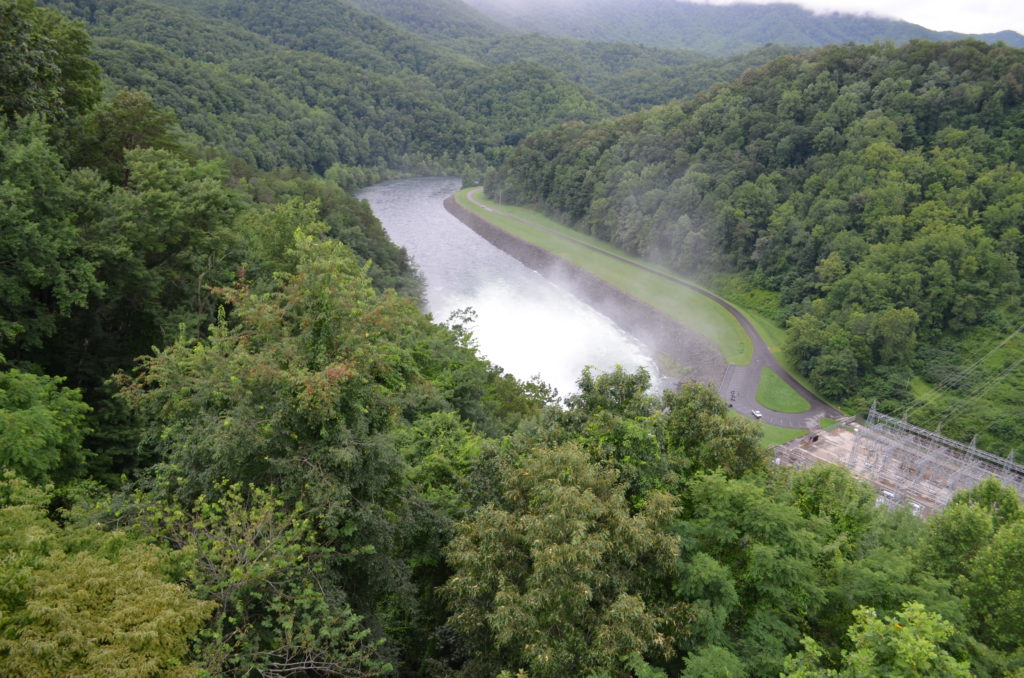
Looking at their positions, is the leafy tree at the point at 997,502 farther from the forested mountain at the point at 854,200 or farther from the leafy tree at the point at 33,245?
the forested mountain at the point at 854,200

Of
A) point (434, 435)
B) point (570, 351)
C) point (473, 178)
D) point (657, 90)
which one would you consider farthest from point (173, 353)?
point (657, 90)

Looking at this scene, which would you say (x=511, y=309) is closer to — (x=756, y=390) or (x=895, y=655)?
(x=756, y=390)

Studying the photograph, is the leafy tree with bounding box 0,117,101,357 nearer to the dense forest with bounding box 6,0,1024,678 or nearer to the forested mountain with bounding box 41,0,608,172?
the dense forest with bounding box 6,0,1024,678

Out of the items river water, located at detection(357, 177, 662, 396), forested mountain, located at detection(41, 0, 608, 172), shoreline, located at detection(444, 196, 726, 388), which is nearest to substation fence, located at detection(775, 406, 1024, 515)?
shoreline, located at detection(444, 196, 726, 388)

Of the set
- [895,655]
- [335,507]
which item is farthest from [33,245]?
[895,655]

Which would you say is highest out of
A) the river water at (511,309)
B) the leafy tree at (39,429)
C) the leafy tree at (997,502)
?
the leafy tree at (39,429)

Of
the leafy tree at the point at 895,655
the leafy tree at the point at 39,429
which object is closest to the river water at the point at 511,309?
the leafy tree at the point at 895,655
